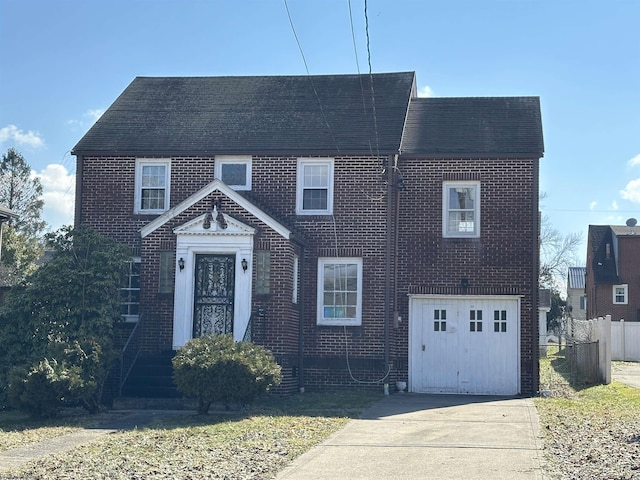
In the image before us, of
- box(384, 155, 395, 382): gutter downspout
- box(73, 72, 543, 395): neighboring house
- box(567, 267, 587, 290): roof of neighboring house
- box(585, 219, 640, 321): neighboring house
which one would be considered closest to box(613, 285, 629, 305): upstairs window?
box(585, 219, 640, 321): neighboring house

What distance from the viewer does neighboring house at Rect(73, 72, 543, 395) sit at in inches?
789

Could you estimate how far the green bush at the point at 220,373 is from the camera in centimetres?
1551

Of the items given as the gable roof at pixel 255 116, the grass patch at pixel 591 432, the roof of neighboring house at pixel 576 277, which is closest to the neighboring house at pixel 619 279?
the roof of neighboring house at pixel 576 277

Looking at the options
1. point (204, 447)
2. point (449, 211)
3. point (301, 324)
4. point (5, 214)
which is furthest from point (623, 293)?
point (204, 447)

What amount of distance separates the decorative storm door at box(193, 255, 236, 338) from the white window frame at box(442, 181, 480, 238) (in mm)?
5109

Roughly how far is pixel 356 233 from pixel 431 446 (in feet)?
29.9

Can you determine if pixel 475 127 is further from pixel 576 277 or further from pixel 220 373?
pixel 576 277

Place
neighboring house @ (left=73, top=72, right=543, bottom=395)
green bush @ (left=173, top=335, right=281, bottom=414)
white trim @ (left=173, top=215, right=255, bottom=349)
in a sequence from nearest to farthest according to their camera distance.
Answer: green bush @ (left=173, top=335, right=281, bottom=414)
white trim @ (left=173, top=215, right=255, bottom=349)
neighboring house @ (left=73, top=72, right=543, bottom=395)

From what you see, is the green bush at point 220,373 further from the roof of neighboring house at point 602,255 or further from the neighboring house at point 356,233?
the roof of neighboring house at point 602,255

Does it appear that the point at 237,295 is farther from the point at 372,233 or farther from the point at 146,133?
the point at 146,133

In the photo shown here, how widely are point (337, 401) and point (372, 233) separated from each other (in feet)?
14.6

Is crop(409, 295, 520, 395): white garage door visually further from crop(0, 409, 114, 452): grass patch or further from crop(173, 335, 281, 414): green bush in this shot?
crop(0, 409, 114, 452): grass patch

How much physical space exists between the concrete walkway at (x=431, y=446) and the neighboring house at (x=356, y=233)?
3432mm

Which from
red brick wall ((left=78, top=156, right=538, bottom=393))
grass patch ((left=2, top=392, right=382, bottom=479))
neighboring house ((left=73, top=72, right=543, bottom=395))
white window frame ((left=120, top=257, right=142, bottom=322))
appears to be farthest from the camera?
red brick wall ((left=78, top=156, right=538, bottom=393))
